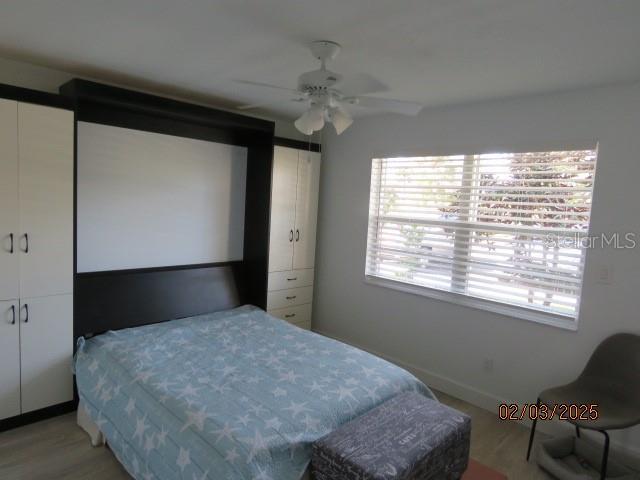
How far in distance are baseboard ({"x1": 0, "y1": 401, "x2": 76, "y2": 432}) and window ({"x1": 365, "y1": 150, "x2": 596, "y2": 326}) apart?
256cm

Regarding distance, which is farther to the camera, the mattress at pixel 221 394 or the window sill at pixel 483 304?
the window sill at pixel 483 304

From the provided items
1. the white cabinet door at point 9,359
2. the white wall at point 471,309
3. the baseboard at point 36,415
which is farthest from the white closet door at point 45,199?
the white wall at point 471,309

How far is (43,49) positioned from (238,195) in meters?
1.81

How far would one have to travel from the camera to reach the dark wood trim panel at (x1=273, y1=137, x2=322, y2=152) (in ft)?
12.3

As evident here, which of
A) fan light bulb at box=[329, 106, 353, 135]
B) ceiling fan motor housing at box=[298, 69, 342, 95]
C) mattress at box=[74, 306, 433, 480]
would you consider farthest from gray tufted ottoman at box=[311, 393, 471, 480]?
ceiling fan motor housing at box=[298, 69, 342, 95]

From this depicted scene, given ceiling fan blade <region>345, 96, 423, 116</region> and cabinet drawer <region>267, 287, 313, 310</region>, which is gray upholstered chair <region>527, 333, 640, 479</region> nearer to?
ceiling fan blade <region>345, 96, 423, 116</region>

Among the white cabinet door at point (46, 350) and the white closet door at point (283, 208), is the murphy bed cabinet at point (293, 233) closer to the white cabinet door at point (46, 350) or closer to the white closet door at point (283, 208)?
the white closet door at point (283, 208)

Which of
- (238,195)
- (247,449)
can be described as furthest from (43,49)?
(247,449)

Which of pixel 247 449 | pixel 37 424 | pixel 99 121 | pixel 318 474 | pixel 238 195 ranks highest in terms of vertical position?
pixel 99 121

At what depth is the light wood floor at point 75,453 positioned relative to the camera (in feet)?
7.38

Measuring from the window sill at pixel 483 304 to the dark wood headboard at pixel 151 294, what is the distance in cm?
132

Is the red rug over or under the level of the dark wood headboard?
under

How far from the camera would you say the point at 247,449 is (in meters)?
1.71

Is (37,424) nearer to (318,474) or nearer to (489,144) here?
(318,474)
